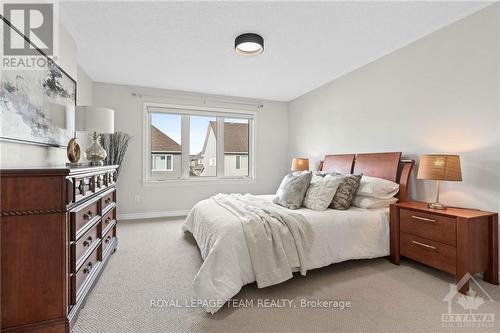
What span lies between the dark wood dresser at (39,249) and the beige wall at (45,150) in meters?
0.37

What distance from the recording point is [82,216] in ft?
5.43

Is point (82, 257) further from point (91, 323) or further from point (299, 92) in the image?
point (299, 92)

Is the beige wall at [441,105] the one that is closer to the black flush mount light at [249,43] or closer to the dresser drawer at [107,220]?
the black flush mount light at [249,43]

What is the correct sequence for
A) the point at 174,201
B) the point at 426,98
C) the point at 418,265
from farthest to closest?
the point at 174,201, the point at 426,98, the point at 418,265

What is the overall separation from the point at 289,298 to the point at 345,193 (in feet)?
4.29

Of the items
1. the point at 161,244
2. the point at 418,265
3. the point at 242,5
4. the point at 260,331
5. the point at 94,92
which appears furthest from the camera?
the point at 94,92

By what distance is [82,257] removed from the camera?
1665mm

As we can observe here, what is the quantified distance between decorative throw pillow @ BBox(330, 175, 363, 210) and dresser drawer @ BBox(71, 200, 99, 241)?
2.31 metres

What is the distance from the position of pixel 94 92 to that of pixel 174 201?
2362mm

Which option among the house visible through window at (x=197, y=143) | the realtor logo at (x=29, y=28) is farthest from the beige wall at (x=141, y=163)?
the realtor logo at (x=29, y=28)

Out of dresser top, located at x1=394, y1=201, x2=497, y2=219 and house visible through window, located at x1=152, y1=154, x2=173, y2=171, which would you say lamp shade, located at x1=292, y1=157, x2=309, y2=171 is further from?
house visible through window, located at x1=152, y1=154, x2=173, y2=171

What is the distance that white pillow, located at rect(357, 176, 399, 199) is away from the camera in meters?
2.63

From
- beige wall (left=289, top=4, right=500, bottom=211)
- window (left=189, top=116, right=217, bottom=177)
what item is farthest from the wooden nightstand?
window (left=189, top=116, right=217, bottom=177)

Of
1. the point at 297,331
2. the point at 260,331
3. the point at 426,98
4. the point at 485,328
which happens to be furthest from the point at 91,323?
the point at 426,98
